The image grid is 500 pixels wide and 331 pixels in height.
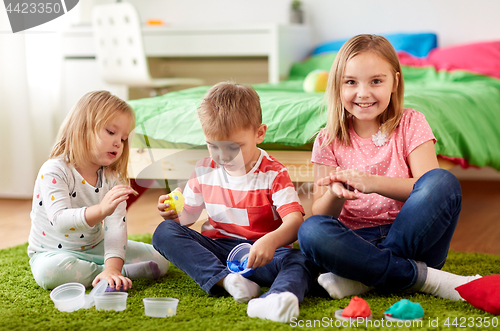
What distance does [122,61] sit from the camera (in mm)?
2688

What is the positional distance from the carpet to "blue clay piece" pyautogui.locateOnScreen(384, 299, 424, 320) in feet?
0.06

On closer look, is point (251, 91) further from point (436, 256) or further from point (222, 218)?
point (436, 256)

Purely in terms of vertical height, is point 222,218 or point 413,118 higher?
point 413,118

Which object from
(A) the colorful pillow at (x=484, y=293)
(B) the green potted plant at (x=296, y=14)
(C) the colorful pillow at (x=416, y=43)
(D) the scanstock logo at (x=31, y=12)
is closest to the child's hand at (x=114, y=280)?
(A) the colorful pillow at (x=484, y=293)

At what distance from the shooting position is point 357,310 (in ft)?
2.80

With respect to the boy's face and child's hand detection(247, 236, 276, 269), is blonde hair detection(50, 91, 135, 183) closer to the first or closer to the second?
the boy's face

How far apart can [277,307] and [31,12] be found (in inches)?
83.6

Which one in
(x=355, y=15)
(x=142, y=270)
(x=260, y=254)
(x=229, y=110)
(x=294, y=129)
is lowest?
(x=142, y=270)

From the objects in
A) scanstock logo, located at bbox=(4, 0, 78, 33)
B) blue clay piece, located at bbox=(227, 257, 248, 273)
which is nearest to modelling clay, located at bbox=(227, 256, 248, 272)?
blue clay piece, located at bbox=(227, 257, 248, 273)

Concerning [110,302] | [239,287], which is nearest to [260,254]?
[239,287]

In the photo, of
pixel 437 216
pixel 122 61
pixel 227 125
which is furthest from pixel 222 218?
pixel 122 61

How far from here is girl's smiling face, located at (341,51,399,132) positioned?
3.50 ft

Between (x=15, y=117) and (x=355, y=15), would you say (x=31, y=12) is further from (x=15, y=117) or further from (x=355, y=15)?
(x=355, y=15)

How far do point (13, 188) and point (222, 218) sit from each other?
154 centimetres
